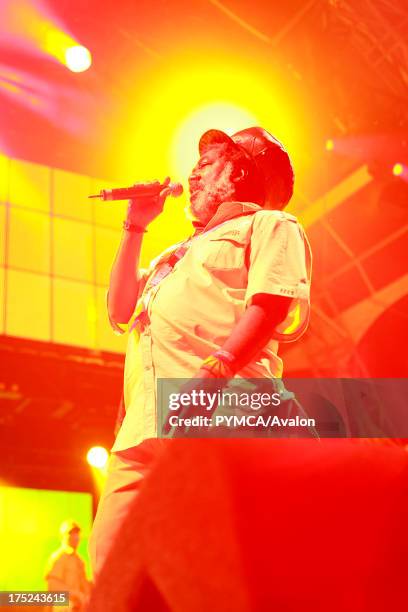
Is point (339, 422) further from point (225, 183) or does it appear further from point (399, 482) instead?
point (399, 482)

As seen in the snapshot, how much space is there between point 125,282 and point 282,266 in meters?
0.35

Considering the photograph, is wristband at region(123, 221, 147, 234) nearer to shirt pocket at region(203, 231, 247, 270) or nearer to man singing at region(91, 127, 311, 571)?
man singing at region(91, 127, 311, 571)

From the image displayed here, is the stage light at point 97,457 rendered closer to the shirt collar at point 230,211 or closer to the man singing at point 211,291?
the man singing at point 211,291

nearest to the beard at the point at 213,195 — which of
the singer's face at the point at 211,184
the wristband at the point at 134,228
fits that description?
the singer's face at the point at 211,184

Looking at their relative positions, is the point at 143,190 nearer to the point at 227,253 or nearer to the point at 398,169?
A: the point at 227,253

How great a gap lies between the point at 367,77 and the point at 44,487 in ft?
13.6

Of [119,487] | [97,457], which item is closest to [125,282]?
[119,487]

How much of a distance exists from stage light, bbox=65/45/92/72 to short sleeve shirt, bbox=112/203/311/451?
11.6 ft

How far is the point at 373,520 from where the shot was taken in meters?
0.48

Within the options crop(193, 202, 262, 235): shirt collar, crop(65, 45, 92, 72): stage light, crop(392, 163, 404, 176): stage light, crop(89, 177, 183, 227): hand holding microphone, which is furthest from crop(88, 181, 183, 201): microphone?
crop(392, 163, 404, 176): stage light

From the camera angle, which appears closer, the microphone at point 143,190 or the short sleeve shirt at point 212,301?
the short sleeve shirt at point 212,301

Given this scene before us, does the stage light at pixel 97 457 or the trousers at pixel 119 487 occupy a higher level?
the stage light at pixel 97 457

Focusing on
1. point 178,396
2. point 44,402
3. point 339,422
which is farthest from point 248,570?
point 44,402

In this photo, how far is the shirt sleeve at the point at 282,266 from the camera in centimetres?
125
